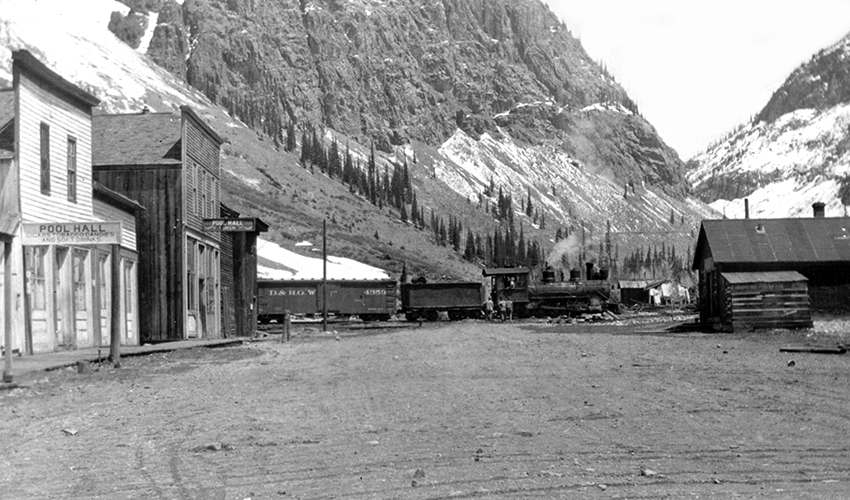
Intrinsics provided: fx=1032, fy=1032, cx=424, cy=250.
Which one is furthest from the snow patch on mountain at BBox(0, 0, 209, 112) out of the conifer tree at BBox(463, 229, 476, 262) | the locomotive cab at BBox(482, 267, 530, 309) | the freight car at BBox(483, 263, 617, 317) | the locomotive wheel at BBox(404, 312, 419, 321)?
the freight car at BBox(483, 263, 617, 317)

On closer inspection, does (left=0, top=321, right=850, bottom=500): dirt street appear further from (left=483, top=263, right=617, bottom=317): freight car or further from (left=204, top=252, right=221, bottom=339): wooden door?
(left=483, top=263, right=617, bottom=317): freight car

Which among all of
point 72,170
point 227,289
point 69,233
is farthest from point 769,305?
point 69,233

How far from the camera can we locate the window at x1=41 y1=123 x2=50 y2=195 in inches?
915

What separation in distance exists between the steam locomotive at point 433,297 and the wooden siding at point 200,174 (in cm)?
2728

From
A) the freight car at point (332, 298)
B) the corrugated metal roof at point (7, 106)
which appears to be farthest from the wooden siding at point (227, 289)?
the freight car at point (332, 298)

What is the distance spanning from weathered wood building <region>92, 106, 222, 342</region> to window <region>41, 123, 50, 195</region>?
28.4 feet

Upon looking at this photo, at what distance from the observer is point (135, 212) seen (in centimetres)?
3167

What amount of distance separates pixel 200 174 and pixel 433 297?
107 ft

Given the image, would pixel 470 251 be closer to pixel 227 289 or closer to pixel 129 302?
pixel 227 289

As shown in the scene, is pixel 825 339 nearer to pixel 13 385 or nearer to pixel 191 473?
pixel 13 385

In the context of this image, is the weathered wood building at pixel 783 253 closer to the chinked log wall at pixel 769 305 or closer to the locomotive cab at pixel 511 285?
the chinked log wall at pixel 769 305

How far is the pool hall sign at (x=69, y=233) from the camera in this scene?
17.2 metres

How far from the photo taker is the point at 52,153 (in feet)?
78.2

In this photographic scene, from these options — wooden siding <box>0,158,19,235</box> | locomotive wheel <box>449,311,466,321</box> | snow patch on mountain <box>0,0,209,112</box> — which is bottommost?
locomotive wheel <box>449,311,466,321</box>
